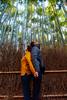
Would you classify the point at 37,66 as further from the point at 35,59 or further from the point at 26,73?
the point at 26,73

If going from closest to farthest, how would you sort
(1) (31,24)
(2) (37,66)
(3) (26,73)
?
1. (2) (37,66)
2. (3) (26,73)
3. (1) (31,24)

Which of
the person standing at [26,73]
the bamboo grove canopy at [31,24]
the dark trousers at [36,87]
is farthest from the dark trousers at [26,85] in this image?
the bamboo grove canopy at [31,24]

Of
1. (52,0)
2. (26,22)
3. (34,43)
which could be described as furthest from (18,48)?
(26,22)

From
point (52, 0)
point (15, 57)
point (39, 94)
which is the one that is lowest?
point (39, 94)

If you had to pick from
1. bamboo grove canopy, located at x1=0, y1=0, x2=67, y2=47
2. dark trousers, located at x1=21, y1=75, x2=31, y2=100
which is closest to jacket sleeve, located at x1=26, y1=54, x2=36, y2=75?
dark trousers, located at x1=21, y1=75, x2=31, y2=100

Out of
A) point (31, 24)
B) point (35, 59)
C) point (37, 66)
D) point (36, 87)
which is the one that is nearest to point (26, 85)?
point (36, 87)

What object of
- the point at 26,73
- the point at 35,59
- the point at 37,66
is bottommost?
the point at 26,73

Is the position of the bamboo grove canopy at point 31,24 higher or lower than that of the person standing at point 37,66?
higher

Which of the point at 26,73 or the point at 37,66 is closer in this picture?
the point at 37,66

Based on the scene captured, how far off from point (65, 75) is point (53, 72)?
342mm

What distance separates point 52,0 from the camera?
2011 centimetres

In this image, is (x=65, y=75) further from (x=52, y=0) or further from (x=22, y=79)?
(x=52, y=0)

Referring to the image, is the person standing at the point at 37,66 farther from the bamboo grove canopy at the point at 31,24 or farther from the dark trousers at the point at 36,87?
the bamboo grove canopy at the point at 31,24

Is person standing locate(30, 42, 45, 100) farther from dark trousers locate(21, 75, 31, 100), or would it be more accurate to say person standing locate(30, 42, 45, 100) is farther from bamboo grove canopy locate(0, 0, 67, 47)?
bamboo grove canopy locate(0, 0, 67, 47)
